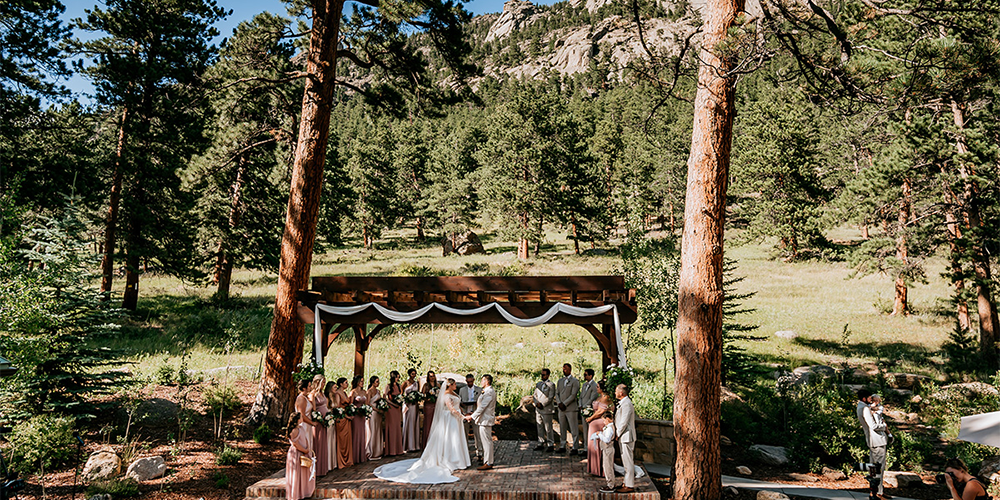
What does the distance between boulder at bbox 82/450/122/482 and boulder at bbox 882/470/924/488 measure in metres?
13.5

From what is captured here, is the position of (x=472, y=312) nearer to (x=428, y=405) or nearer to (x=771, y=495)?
(x=428, y=405)

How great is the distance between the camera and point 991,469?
10.3 meters

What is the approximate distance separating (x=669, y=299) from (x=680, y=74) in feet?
22.6

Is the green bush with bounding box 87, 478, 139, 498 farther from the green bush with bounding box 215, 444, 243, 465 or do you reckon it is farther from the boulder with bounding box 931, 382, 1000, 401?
the boulder with bounding box 931, 382, 1000, 401

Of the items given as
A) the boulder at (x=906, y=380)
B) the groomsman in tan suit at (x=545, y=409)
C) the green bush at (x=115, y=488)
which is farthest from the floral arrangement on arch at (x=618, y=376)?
the boulder at (x=906, y=380)

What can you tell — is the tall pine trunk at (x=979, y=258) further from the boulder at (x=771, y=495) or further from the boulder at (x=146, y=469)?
the boulder at (x=146, y=469)

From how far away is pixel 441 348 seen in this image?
830 inches

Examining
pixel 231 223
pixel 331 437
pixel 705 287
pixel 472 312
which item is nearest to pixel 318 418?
pixel 331 437

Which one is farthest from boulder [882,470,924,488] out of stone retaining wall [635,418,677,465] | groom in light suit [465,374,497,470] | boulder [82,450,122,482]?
boulder [82,450,122,482]

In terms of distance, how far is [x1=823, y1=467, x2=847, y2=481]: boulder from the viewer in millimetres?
10297

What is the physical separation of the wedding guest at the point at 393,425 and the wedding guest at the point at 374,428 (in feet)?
0.47

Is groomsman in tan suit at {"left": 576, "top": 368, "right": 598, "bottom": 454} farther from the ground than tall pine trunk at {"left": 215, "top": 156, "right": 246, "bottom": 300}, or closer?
closer

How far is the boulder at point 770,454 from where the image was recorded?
1107 cm

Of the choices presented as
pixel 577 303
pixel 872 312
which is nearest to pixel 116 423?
pixel 577 303
